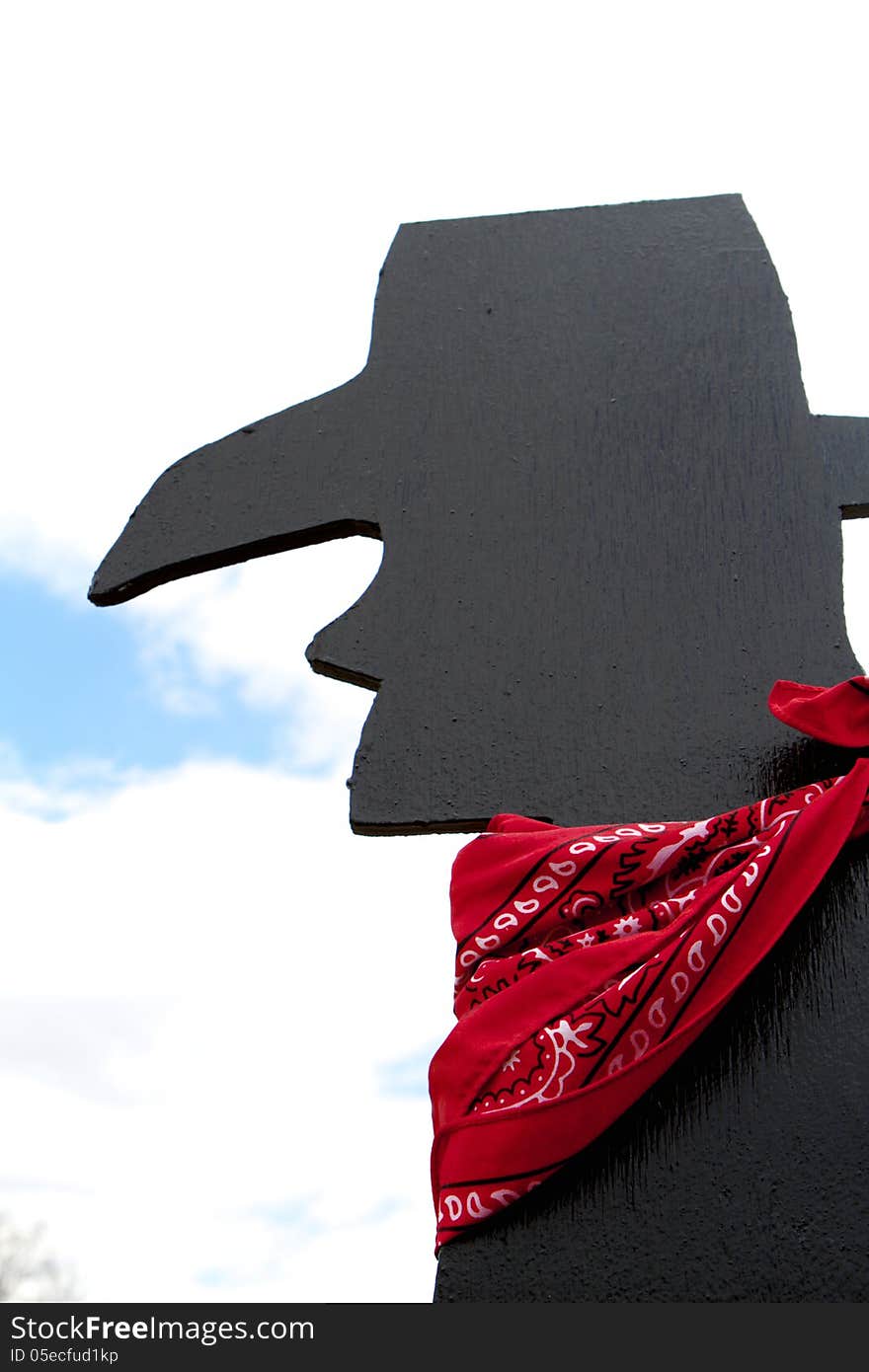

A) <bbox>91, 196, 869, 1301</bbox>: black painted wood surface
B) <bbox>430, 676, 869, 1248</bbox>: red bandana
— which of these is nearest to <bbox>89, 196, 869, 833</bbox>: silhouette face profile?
<bbox>91, 196, 869, 1301</bbox>: black painted wood surface

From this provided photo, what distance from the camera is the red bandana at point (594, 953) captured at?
1111 mm

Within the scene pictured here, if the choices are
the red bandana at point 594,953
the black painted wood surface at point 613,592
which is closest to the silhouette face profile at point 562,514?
the black painted wood surface at point 613,592

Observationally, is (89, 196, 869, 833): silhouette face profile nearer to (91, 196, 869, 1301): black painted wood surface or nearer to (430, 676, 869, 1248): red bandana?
(91, 196, 869, 1301): black painted wood surface

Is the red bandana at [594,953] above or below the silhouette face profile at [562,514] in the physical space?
below

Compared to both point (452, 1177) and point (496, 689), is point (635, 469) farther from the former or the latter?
point (452, 1177)

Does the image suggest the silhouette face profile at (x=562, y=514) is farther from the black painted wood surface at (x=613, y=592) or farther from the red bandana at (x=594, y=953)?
the red bandana at (x=594, y=953)

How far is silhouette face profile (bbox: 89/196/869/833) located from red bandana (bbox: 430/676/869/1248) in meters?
0.10

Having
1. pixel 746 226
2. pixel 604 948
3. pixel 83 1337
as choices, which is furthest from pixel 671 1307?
pixel 746 226

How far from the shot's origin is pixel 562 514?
151 cm

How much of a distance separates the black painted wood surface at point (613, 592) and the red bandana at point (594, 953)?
5cm

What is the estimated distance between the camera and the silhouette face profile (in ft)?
4.47

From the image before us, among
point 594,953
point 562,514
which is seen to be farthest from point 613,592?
point 594,953

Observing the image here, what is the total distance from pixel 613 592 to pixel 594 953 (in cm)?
45

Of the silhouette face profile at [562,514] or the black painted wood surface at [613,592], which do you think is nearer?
the black painted wood surface at [613,592]
